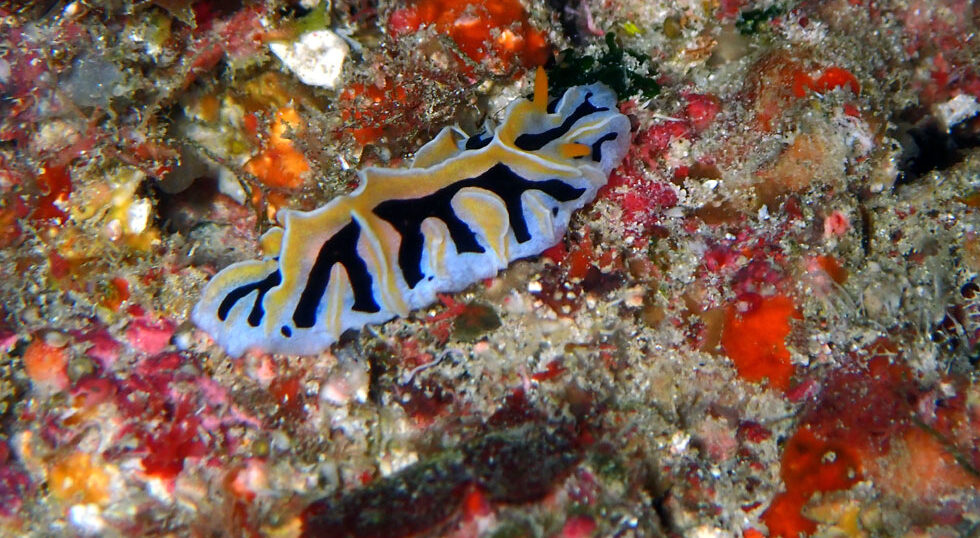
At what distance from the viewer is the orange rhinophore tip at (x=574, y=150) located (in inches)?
143

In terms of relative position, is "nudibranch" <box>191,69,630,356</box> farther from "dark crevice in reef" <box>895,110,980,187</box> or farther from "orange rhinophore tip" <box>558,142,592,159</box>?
"dark crevice in reef" <box>895,110,980,187</box>

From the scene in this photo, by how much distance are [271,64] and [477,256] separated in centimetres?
214

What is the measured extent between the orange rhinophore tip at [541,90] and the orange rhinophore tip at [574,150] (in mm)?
328

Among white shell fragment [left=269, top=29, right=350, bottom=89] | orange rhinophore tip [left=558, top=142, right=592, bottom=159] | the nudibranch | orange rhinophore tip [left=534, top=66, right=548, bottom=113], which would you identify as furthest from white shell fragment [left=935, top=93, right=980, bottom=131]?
white shell fragment [left=269, top=29, right=350, bottom=89]

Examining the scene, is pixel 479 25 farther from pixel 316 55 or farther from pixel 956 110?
pixel 956 110

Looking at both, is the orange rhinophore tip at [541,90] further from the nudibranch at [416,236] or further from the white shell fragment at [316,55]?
the white shell fragment at [316,55]

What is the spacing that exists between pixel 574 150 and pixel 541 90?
460mm

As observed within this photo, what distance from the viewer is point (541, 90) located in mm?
3627

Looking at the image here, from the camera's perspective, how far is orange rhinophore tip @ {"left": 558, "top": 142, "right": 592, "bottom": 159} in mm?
3627

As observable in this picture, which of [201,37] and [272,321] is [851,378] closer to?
[272,321]

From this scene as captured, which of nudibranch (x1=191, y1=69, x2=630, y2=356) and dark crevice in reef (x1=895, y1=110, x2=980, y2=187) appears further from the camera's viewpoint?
dark crevice in reef (x1=895, y1=110, x2=980, y2=187)

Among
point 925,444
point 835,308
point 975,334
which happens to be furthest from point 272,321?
point 975,334

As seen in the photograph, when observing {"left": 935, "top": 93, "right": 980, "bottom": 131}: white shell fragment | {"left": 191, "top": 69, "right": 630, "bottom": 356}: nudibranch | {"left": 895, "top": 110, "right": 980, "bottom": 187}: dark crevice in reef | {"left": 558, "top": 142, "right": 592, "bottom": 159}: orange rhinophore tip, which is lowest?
{"left": 191, "top": 69, "right": 630, "bottom": 356}: nudibranch

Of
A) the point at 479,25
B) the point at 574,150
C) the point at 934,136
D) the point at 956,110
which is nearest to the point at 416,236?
the point at 574,150
